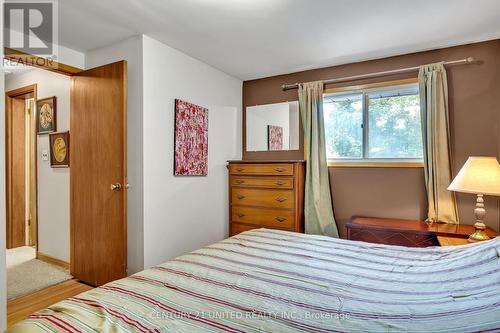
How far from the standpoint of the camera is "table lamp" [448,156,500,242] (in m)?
2.16

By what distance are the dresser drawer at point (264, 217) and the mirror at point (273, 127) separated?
91cm

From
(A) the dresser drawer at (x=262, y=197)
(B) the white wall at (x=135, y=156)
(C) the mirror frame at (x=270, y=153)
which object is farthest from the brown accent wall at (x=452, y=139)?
(B) the white wall at (x=135, y=156)

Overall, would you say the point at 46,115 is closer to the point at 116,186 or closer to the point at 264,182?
the point at 116,186

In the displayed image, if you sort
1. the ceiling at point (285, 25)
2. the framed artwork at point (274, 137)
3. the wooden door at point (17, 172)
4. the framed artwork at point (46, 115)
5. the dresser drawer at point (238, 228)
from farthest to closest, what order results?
the wooden door at point (17, 172), the framed artwork at point (274, 137), the dresser drawer at point (238, 228), the framed artwork at point (46, 115), the ceiling at point (285, 25)

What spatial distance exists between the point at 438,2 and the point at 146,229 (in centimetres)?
298

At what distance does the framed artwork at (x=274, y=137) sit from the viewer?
373cm

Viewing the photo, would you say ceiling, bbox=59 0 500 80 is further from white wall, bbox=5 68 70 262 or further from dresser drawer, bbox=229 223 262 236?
dresser drawer, bbox=229 223 262 236

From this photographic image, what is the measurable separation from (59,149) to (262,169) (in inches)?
95.5

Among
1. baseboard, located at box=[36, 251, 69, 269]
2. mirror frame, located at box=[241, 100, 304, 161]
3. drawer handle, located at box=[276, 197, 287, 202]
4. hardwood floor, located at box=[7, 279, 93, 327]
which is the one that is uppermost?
mirror frame, located at box=[241, 100, 304, 161]

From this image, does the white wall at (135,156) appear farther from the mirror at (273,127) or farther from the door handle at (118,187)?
the mirror at (273,127)

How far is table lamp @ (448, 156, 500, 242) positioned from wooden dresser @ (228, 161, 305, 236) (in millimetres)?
1485

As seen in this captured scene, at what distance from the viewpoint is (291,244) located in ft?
5.92

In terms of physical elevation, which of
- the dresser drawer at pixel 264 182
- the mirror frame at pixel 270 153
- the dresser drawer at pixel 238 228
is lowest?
the dresser drawer at pixel 238 228

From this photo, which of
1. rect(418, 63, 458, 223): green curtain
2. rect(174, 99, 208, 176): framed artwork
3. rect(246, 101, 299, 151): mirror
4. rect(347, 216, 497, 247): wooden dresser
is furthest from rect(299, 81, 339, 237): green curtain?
rect(174, 99, 208, 176): framed artwork
